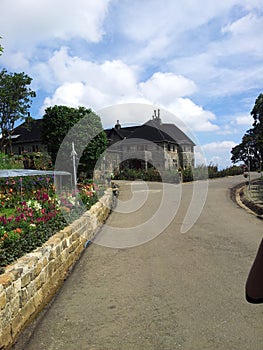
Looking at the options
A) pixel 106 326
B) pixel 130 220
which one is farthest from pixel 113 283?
pixel 130 220

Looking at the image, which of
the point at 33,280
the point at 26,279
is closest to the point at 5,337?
the point at 26,279

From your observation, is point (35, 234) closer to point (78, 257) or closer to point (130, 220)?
point (78, 257)

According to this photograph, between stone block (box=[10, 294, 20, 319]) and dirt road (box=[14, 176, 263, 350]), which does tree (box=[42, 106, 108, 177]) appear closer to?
dirt road (box=[14, 176, 263, 350])

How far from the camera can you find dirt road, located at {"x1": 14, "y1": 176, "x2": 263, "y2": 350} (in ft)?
12.6

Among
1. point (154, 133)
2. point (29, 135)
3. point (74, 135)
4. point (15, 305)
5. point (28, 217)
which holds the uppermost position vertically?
point (29, 135)

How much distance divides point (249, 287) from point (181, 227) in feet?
31.1

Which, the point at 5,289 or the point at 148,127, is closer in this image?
the point at 5,289

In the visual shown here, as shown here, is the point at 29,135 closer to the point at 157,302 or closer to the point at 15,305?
the point at 157,302

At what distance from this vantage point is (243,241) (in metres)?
8.38

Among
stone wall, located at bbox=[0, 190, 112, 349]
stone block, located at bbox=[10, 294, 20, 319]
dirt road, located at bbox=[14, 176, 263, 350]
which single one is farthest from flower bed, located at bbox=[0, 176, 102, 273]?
dirt road, located at bbox=[14, 176, 263, 350]

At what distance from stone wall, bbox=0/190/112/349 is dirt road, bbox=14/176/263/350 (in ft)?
0.56

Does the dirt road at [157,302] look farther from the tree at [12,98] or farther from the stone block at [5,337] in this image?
the tree at [12,98]

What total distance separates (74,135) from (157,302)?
66.7ft

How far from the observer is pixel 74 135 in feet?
79.0
